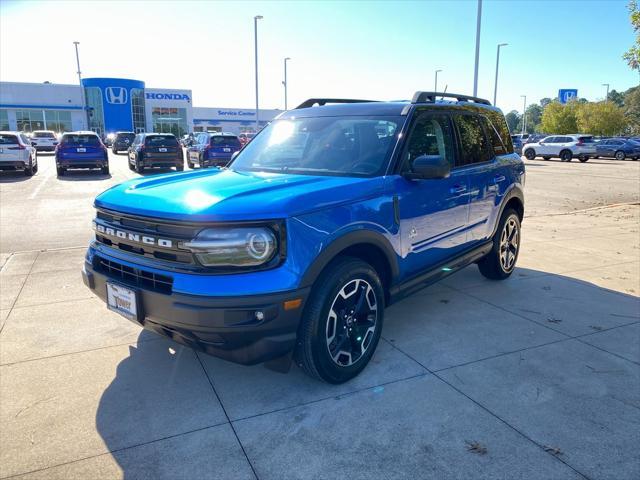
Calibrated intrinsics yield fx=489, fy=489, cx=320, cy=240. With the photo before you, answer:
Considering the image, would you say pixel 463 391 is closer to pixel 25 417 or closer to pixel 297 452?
pixel 297 452

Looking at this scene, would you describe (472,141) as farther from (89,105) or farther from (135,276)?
(89,105)

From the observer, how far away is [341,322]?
335cm

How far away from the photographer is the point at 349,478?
8.29ft

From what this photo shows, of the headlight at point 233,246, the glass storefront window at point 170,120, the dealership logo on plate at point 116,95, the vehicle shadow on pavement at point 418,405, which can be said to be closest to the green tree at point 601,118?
the glass storefront window at point 170,120

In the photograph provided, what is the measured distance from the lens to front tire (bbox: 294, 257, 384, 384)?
3074 millimetres

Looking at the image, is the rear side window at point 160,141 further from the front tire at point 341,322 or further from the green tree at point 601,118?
the green tree at point 601,118

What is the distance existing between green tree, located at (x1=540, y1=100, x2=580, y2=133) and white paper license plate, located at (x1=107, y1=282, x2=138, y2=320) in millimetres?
65334

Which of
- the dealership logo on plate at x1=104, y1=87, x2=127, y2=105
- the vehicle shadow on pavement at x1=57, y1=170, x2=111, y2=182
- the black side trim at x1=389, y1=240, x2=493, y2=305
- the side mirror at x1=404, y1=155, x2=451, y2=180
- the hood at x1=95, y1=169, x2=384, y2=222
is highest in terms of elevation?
the dealership logo on plate at x1=104, y1=87, x2=127, y2=105

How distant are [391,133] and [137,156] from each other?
60.0 ft

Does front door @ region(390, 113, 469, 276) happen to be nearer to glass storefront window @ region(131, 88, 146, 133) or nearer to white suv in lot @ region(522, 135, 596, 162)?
white suv in lot @ region(522, 135, 596, 162)

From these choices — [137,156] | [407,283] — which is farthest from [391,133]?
[137,156]

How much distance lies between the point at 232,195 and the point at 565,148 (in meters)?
35.0

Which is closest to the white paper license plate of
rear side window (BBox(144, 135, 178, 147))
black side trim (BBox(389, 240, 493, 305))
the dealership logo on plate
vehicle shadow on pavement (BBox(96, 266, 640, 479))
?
vehicle shadow on pavement (BBox(96, 266, 640, 479))

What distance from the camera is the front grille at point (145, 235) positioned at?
112 inches
